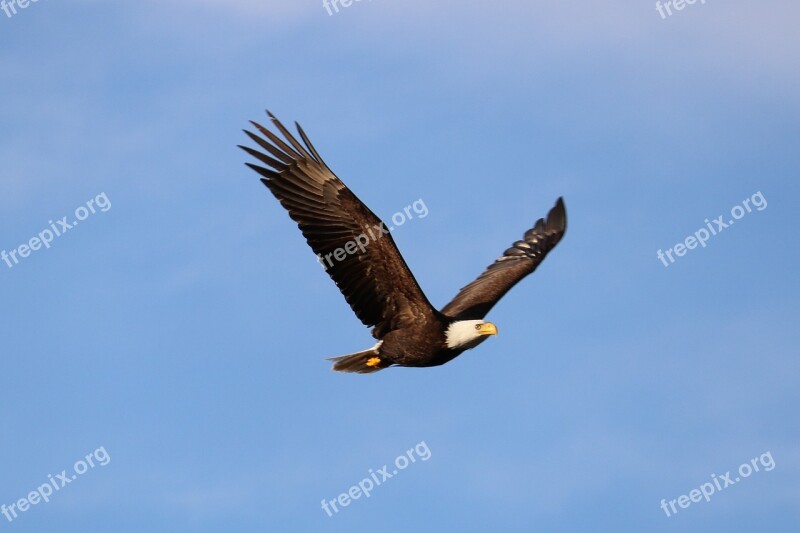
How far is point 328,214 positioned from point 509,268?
15.5 ft

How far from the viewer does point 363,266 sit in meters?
14.5

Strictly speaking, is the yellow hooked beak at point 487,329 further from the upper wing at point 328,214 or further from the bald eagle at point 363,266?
the upper wing at point 328,214

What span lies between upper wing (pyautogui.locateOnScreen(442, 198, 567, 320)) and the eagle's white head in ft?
4.83

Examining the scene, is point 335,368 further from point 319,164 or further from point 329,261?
point 319,164

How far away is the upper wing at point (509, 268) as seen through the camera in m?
17.1

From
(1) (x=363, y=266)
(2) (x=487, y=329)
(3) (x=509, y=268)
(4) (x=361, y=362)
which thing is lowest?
(2) (x=487, y=329)

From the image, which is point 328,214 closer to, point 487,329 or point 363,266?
point 363,266

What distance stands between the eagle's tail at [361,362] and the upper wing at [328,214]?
1152mm

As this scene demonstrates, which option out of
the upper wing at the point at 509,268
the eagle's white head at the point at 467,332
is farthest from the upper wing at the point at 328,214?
the upper wing at the point at 509,268

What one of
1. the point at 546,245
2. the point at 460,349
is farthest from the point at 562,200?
the point at 460,349

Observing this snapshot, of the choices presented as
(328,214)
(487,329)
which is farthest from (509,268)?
(328,214)

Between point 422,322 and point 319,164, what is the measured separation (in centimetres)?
225

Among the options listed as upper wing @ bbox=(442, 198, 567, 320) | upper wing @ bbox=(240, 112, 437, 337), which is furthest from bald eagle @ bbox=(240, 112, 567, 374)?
upper wing @ bbox=(442, 198, 567, 320)

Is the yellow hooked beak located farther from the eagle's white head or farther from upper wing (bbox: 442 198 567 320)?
upper wing (bbox: 442 198 567 320)
